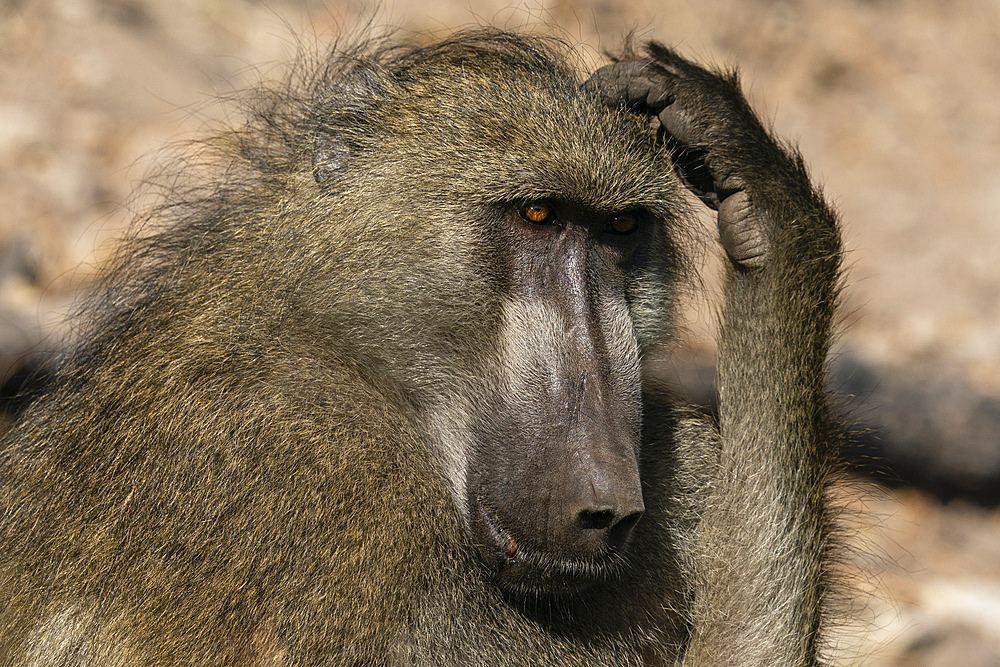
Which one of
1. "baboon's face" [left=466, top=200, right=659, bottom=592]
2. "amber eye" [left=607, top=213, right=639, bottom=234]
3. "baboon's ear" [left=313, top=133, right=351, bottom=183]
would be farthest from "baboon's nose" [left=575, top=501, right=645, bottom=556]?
"baboon's ear" [left=313, top=133, right=351, bottom=183]

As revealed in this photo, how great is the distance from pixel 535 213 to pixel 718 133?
50cm

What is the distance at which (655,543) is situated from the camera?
252 cm

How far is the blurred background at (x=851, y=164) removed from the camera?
207 inches

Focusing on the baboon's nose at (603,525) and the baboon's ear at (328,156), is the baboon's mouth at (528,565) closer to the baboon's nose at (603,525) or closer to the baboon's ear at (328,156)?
the baboon's nose at (603,525)

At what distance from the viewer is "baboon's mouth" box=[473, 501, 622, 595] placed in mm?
2098

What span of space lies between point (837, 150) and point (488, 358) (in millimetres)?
5696

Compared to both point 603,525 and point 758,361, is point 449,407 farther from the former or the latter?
point 758,361

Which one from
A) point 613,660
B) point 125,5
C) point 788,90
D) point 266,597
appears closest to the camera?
point 266,597

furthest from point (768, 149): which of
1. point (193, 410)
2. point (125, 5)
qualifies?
point (125, 5)

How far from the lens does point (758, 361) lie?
8.35 ft

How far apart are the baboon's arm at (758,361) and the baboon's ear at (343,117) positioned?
574 millimetres

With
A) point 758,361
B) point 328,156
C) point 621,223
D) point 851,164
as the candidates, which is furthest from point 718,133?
point 851,164

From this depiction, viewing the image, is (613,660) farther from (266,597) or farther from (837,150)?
(837,150)

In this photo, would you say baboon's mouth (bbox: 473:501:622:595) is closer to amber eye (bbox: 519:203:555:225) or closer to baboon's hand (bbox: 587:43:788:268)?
amber eye (bbox: 519:203:555:225)
